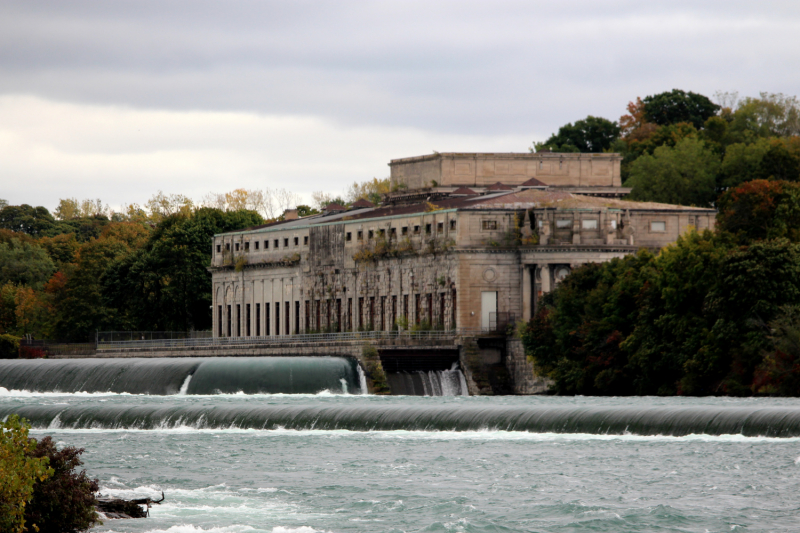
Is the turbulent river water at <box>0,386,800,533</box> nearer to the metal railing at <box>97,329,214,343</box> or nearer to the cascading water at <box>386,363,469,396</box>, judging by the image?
the cascading water at <box>386,363,469,396</box>

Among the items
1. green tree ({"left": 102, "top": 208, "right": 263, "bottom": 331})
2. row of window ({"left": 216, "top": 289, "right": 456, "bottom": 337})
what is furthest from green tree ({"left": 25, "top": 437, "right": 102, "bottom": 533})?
green tree ({"left": 102, "top": 208, "right": 263, "bottom": 331})

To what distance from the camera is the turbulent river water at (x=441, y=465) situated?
40125 millimetres

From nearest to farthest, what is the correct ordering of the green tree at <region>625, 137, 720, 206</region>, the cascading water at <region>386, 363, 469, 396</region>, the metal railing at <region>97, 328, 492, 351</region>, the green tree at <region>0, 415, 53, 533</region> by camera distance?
the green tree at <region>0, 415, 53, 533</region>
the cascading water at <region>386, 363, 469, 396</region>
the metal railing at <region>97, 328, 492, 351</region>
the green tree at <region>625, 137, 720, 206</region>

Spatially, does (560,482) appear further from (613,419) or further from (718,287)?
(718,287)

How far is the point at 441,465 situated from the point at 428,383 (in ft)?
157

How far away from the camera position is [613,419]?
193ft

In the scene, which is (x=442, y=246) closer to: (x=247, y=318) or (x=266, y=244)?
(x=266, y=244)

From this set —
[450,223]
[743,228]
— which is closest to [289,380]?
[450,223]

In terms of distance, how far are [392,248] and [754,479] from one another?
71749mm

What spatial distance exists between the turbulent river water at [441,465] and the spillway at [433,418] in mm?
80

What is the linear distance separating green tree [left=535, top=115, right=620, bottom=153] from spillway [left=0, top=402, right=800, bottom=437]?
110m

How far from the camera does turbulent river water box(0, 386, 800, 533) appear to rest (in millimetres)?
40125

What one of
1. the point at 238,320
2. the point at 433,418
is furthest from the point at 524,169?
the point at 433,418

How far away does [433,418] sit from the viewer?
205 ft
